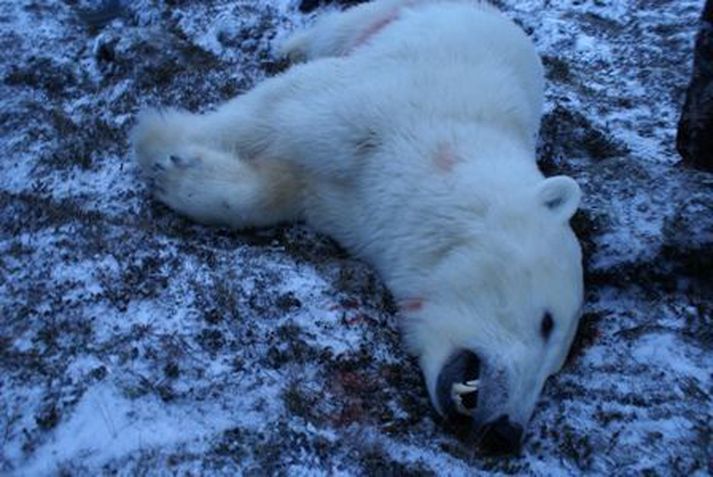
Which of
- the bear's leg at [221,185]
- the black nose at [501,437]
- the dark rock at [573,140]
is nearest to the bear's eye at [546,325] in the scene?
the black nose at [501,437]

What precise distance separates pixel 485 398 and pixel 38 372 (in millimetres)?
2053

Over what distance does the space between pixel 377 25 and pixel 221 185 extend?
97.9 inches

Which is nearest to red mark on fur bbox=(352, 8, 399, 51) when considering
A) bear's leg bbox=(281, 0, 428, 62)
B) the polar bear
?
bear's leg bbox=(281, 0, 428, 62)

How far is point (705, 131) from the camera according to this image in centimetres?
543

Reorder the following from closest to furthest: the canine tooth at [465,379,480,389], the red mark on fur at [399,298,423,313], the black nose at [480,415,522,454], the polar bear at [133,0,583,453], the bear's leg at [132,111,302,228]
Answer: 1. the black nose at [480,415,522,454]
2. the canine tooth at [465,379,480,389]
3. the polar bear at [133,0,583,453]
4. the red mark on fur at [399,298,423,313]
5. the bear's leg at [132,111,302,228]

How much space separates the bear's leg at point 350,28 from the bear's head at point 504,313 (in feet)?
8.96

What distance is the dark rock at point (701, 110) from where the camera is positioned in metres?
5.22

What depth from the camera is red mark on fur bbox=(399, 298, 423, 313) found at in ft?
14.2

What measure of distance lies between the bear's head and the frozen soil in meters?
0.16

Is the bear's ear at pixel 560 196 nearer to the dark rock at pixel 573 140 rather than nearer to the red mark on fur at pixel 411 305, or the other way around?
the red mark on fur at pixel 411 305

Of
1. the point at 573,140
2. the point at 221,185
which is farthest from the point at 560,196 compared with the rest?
the point at 573,140

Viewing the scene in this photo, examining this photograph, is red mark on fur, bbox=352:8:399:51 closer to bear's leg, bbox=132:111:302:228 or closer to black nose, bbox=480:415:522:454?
bear's leg, bbox=132:111:302:228

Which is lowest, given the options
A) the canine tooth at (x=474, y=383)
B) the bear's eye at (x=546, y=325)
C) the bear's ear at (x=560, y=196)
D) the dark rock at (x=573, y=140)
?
the dark rock at (x=573, y=140)

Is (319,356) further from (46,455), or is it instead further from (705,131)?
(705,131)
